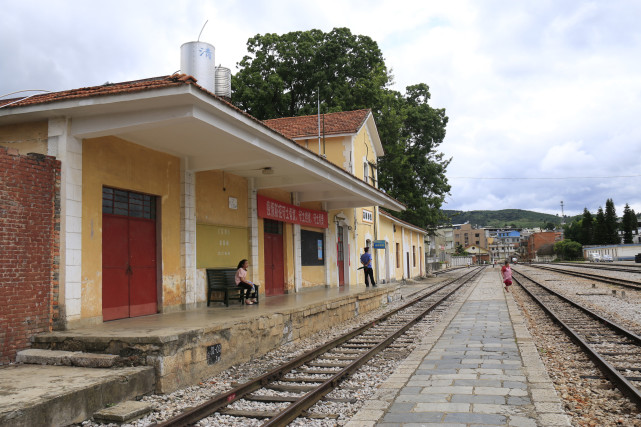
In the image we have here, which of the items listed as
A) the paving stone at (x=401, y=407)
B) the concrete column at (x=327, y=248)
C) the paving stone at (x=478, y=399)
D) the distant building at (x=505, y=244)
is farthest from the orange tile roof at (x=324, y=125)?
the distant building at (x=505, y=244)

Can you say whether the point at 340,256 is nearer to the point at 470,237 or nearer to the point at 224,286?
the point at 224,286

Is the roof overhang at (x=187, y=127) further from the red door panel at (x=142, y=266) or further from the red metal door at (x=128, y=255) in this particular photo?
the red door panel at (x=142, y=266)

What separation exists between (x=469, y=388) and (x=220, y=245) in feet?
23.6

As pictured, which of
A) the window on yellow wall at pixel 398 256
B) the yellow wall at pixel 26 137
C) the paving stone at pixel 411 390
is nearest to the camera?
the paving stone at pixel 411 390

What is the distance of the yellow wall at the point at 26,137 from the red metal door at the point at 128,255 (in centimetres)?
122

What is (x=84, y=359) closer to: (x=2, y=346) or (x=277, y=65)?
(x=2, y=346)

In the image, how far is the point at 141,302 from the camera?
9.02 metres

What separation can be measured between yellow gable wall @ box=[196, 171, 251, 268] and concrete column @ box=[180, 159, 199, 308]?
390 millimetres

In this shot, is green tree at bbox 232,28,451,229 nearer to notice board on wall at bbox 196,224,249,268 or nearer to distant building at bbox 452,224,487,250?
notice board on wall at bbox 196,224,249,268

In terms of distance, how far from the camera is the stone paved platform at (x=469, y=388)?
4.66 m

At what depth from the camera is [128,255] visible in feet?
28.8

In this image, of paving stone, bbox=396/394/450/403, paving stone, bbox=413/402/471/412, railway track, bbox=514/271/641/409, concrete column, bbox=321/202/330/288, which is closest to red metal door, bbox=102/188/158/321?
paving stone, bbox=396/394/450/403

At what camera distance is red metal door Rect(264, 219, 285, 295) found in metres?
14.1

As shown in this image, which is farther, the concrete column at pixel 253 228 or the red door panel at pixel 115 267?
the concrete column at pixel 253 228
